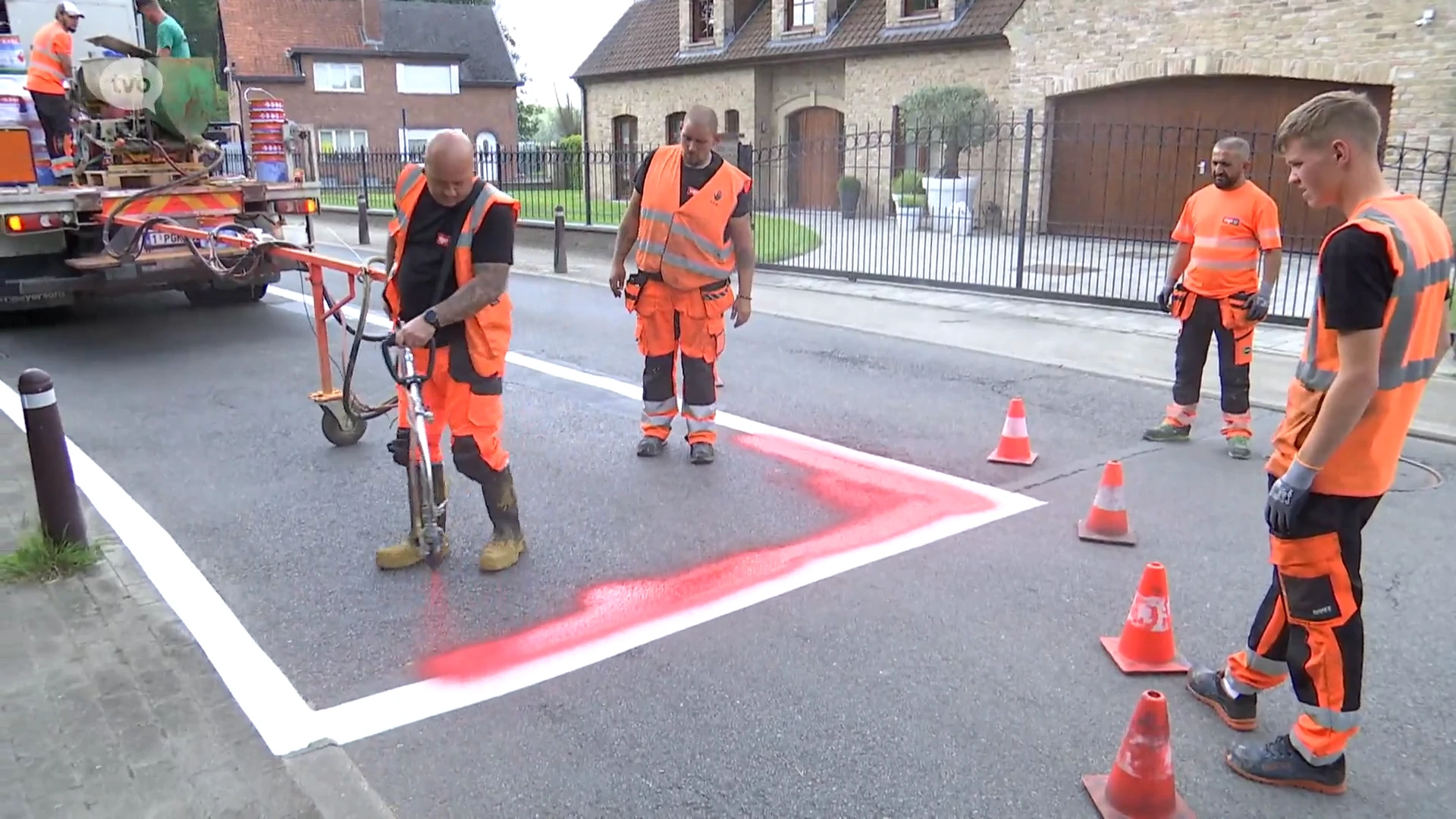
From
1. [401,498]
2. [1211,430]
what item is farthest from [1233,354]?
[401,498]

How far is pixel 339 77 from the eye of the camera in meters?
44.2

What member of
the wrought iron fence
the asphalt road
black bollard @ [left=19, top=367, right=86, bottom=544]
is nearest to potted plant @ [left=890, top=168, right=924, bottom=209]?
the wrought iron fence

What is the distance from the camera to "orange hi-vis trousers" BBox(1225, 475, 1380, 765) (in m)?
3.06

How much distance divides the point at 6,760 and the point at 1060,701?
3298 mm

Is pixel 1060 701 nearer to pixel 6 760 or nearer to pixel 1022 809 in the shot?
pixel 1022 809

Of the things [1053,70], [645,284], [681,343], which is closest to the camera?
[645,284]

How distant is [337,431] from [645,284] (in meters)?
2.16

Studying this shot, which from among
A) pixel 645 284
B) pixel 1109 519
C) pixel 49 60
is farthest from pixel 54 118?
pixel 1109 519

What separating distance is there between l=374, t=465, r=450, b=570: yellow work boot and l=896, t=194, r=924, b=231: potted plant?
1409 centimetres

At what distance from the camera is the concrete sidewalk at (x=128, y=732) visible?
3.11 metres

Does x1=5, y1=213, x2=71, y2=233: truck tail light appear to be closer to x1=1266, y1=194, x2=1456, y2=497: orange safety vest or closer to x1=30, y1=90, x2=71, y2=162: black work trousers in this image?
x1=30, y1=90, x2=71, y2=162: black work trousers

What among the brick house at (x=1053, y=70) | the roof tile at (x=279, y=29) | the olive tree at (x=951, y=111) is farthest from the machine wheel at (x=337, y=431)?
the roof tile at (x=279, y=29)

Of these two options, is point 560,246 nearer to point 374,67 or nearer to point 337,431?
point 337,431

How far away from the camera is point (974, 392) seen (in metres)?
8.32
